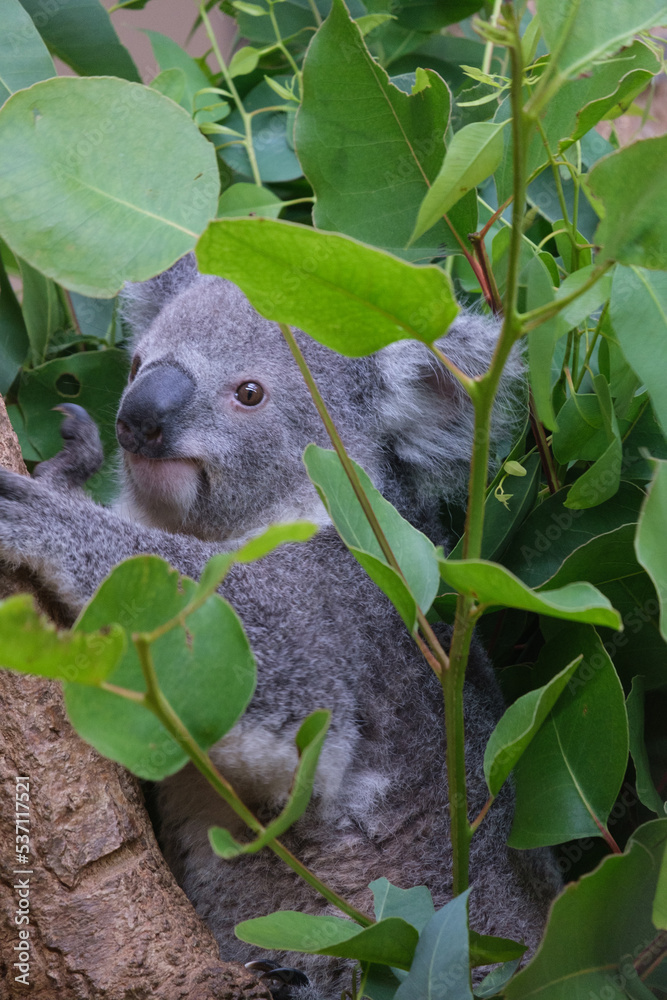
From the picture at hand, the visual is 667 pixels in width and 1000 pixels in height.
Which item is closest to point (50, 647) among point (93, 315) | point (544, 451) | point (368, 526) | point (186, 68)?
point (368, 526)

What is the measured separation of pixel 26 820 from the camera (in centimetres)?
120

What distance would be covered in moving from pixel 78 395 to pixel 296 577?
0.75 metres

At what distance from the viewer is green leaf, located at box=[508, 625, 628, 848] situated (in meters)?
1.29

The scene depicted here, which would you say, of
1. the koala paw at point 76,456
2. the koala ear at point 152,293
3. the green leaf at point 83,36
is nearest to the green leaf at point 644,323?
the koala paw at point 76,456

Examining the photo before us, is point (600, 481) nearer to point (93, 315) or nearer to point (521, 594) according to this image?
point (521, 594)

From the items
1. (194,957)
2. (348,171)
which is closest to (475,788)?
(194,957)

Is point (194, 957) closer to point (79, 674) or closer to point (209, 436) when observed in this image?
point (79, 674)

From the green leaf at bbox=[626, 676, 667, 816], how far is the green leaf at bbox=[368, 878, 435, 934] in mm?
447

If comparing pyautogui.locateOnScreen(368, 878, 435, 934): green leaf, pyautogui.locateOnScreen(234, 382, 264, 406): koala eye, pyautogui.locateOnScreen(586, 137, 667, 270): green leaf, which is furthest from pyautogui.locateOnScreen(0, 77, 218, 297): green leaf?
pyautogui.locateOnScreen(234, 382, 264, 406): koala eye

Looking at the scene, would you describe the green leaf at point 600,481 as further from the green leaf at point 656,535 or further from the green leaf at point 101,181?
the green leaf at point 101,181

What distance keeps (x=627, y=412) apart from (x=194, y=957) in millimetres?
1163

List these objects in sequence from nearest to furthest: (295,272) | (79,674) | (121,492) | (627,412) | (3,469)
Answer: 1. (79,674)
2. (295,272)
3. (3,469)
4. (627,412)
5. (121,492)

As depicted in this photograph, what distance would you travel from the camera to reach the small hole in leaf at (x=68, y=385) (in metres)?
2.06

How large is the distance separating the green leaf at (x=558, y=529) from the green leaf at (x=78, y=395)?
1.06 meters
